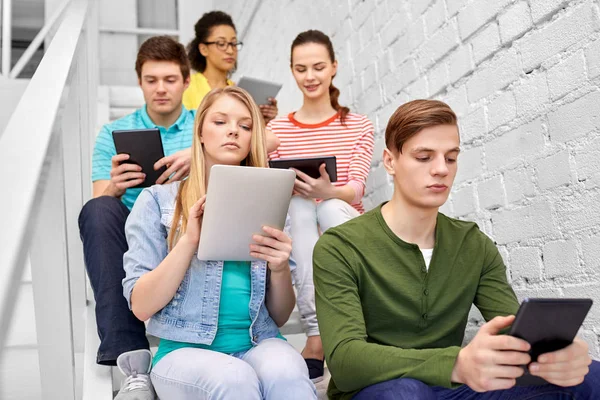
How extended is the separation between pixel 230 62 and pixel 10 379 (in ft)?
5.61

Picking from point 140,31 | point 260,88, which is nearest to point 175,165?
point 260,88

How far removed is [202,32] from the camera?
2.74 metres

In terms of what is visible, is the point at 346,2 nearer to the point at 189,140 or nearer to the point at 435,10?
the point at 435,10

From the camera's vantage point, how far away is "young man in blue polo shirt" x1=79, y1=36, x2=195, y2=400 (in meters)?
1.35

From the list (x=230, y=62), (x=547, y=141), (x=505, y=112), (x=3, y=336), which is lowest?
(x=3, y=336)

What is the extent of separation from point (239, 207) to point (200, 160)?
268 mm

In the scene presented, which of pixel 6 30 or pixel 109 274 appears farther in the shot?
pixel 6 30

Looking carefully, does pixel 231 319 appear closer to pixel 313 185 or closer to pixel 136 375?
pixel 136 375

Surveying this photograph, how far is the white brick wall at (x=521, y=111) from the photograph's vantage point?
1.28 meters

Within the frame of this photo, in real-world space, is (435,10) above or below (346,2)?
below

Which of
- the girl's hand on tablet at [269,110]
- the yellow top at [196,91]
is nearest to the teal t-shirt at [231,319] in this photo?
the girl's hand on tablet at [269,110]

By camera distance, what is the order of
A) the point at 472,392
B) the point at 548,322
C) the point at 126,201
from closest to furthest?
1. the point at 548,322
2. the point at 472,392
3. the point at 126,201

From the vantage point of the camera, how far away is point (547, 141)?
4.53 feet

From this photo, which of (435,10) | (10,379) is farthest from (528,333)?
(435,10)
